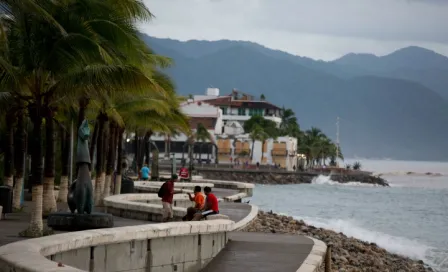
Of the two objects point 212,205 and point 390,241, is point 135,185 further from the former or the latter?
point 212,205

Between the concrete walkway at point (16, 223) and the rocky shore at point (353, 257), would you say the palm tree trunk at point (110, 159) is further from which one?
the rocky shore at point (353, 257)

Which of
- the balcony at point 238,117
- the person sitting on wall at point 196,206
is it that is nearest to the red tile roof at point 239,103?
the balcony at point 238,117

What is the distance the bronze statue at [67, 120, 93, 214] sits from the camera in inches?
810

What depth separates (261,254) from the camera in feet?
66.6

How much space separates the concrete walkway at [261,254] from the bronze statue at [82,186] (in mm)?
3163

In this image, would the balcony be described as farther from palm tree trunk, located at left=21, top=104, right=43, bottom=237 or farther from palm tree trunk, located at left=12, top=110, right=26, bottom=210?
palm tree trunk, located at left=21, top=104, right=43, bottom=237

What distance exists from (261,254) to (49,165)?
19.3 ft

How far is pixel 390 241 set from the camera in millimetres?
46750

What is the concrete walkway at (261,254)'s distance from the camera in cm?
1859

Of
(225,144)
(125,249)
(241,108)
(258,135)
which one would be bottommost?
(125,249)

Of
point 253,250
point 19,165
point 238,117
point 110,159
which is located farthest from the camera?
point 238,117

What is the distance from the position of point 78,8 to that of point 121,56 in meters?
2.14

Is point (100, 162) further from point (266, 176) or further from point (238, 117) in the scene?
point (238, 117)

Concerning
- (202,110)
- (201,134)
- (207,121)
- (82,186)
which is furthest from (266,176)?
(82,186)
